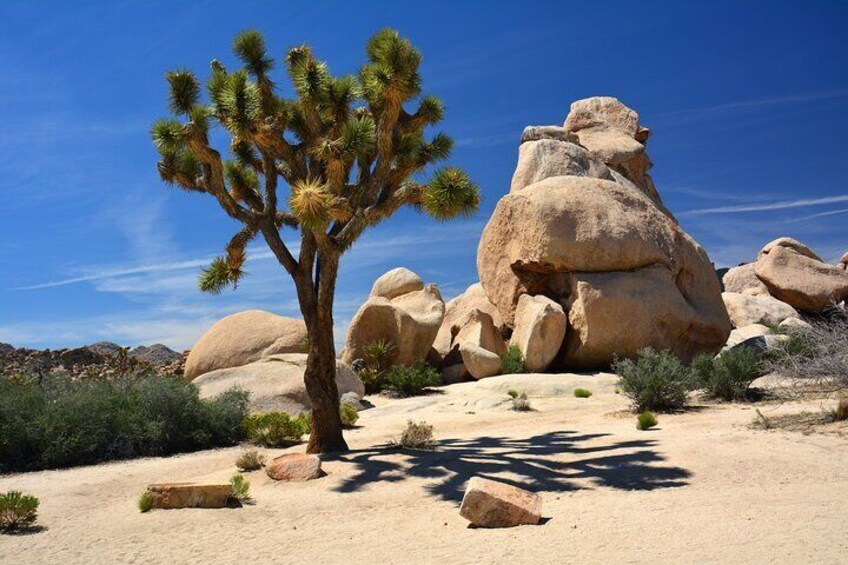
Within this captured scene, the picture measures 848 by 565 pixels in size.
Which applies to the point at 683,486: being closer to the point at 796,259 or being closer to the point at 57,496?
the point at 57,496

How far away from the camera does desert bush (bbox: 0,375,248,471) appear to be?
36.1ft

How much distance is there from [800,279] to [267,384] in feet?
97.6

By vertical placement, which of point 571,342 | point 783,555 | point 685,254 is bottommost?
point 783,555

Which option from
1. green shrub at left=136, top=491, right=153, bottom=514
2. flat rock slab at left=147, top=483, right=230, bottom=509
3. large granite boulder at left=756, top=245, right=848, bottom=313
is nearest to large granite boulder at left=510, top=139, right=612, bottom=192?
large granite boulder at left=756, top=245, right=848, bottom=313

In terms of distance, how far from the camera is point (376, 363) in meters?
20.6

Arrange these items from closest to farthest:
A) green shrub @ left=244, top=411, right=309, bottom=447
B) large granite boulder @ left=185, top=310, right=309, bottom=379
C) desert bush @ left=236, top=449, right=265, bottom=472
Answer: desert bush @ left=236, top=449, right=265, bottom=472
green shrub @ left=244, top=411, right=309, bottom=447
large granite boulder @ left=185, top=310, right=309, bottom=379

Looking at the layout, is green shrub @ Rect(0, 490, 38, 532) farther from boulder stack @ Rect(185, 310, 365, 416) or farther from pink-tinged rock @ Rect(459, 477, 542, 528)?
boulder stack @ Rect(185, 310, 365, 416)

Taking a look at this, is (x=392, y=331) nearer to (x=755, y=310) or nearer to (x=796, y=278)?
(x=755, y=310)

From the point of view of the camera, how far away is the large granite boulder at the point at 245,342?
1905cm

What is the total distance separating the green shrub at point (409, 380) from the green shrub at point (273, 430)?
6755 millimetres

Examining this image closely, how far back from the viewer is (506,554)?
5922 mm

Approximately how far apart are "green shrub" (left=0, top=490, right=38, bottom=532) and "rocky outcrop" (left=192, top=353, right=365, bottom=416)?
24.1 feet

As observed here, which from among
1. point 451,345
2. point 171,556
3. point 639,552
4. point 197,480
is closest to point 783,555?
point 639,552

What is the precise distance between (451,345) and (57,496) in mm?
15750
